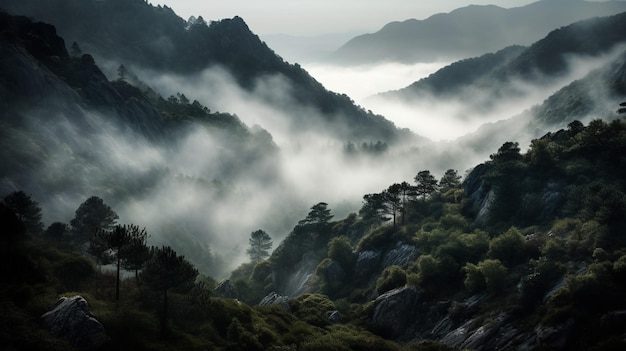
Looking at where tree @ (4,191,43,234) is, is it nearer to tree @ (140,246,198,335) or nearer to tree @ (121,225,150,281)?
tree @ (121,225,150,281)

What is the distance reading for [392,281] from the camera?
80.4 m

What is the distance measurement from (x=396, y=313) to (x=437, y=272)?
1099 centimetres

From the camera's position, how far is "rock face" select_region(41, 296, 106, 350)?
3603 cm

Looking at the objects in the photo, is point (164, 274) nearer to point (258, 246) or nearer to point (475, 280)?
point (475, 280)

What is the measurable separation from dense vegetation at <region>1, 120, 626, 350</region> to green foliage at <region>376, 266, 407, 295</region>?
301 millimetres

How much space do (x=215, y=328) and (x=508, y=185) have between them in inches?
2938

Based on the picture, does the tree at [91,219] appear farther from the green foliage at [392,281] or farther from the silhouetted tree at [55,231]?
the green foliage at [392,281]

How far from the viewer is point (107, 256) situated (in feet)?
166

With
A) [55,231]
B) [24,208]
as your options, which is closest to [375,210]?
[55,231]

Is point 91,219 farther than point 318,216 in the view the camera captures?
No

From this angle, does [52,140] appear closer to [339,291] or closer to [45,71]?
[45,71]

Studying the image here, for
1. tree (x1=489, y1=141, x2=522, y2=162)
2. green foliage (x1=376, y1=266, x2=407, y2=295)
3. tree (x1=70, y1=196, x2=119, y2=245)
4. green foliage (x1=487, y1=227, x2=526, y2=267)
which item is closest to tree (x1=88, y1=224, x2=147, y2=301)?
tree (x1=70, y1=196, x2=119, y2=245)

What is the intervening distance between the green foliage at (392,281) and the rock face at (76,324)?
57.0 metres

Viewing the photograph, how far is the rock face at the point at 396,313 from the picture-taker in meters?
67.7
